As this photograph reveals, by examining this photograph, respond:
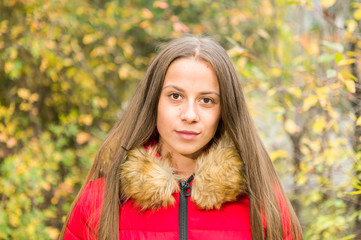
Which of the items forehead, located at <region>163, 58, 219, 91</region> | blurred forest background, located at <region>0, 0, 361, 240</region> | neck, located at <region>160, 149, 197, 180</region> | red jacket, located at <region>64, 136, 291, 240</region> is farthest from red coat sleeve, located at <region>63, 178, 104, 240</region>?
blurred forest background, located at <region>0, 0, 361, 240</region>

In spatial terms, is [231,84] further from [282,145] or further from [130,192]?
[282,145]

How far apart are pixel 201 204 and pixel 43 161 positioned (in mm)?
2458

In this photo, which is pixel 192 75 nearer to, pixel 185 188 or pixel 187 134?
Answer: pixel 187 134

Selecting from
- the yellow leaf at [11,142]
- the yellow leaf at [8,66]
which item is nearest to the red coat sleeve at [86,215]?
the yellow leaf at [11,142]

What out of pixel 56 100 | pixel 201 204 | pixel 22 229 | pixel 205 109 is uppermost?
pixel 56 100

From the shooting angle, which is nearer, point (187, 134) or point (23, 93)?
point (187, 134)

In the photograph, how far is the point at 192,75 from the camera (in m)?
1.86

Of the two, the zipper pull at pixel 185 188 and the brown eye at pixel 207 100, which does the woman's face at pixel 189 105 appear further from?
the zipper pull at pixel 185 188

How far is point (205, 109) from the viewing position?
1.90 m

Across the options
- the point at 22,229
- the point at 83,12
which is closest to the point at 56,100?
the point at 83,12

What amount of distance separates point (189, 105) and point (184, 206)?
46cm

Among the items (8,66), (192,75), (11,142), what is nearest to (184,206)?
(192,75)

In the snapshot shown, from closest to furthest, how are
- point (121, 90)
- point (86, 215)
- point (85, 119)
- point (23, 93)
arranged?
point (86, 215), point (23, 93), point (85, 119), point (121, 90)

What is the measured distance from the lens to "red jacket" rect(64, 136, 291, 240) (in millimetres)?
1850
